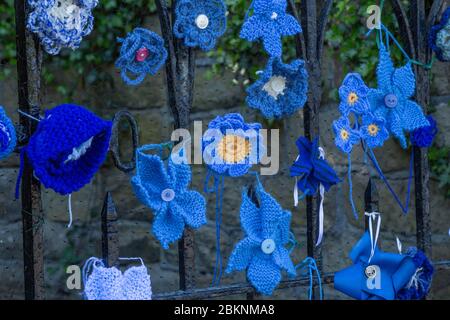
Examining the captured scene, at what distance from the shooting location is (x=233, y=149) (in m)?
1.10

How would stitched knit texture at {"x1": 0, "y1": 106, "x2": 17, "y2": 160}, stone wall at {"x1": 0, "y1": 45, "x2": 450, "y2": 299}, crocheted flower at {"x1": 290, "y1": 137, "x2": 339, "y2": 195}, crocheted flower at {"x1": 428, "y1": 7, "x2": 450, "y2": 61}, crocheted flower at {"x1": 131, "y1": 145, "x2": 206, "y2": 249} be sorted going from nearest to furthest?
1. stitched knit texture at {"x1": 0, "y1": 106, "x2": 17, "y2": 160}
2. crocheted flower at {"x1": 131, "y1": 145, "x2": 206, "y2": 249}
3. crocheted flower at {"x1": 290, "y1": 137, "x2": 339, "y2": 195}
4. crocheted flower at {"x1": 428, "y1": 7, "x2": 450, "y2": 61}
5. stone wall at {"x1": 0, "y1": 45, "x2": 450, "y2": 299}

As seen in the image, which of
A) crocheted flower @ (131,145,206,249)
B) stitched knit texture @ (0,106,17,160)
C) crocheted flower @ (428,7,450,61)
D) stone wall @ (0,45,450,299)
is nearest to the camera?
stitched knit texture @ (0,106,17,160)

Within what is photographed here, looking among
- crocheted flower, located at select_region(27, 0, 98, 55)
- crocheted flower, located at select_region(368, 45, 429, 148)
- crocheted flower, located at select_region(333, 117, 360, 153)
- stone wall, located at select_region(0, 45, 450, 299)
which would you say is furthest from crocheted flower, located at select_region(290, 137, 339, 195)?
stone wall, located at select_region(0, 45, 450, 299)

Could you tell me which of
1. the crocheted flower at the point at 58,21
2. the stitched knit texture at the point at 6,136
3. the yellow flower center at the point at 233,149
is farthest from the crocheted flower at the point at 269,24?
the stitched knit texture at the point at 6,136

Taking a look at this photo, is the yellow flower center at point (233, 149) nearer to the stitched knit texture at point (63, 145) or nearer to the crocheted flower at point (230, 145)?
the crocheted flower at point (230, 145)

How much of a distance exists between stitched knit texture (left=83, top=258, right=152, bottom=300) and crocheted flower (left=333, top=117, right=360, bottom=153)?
1.27ft

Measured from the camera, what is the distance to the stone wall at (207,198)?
1.93 m

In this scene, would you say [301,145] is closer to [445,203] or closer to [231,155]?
[231,155]

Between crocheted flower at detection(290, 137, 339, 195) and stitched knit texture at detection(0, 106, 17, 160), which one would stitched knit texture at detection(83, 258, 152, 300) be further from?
crocheted flower at detection(290, 137, 339, 195)

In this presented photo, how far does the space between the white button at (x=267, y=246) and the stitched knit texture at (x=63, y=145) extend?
0.99 feet

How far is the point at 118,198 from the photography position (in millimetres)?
2381

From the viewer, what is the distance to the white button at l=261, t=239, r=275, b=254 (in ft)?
3.61

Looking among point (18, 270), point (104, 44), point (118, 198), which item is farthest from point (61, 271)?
point (104, 44)

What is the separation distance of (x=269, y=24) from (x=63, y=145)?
0.39 metres
